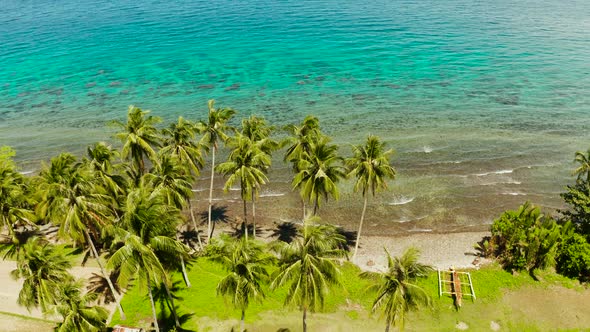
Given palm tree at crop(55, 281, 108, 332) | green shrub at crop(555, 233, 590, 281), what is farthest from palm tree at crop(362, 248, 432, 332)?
green shrub at crop(555, 233, 590, 281)

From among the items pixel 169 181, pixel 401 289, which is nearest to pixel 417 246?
pixel 401 289

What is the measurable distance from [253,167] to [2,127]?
231 feet

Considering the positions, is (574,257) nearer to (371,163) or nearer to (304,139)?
(371,163)

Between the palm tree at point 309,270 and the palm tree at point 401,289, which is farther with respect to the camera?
the palm tree at point 309,270

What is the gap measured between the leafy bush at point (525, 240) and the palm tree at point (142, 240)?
35230mm

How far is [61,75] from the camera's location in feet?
346

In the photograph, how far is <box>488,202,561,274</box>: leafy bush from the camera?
4041cm

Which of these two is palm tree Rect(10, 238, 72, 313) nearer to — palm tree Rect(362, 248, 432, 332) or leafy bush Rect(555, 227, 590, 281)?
palm tree Rect(362, 248, 432, 332)

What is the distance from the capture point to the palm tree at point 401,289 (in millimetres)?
25109

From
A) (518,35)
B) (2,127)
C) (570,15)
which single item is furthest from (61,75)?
(570,15)

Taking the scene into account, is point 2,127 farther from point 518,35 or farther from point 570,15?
point 570,15

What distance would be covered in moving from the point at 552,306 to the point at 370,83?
67.3 meters

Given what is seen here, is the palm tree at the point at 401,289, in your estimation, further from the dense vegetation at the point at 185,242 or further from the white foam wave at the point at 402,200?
the white foam wave at the point at 402,200

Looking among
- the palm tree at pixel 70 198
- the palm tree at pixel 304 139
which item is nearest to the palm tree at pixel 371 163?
the palm tree at pixel 304 139
